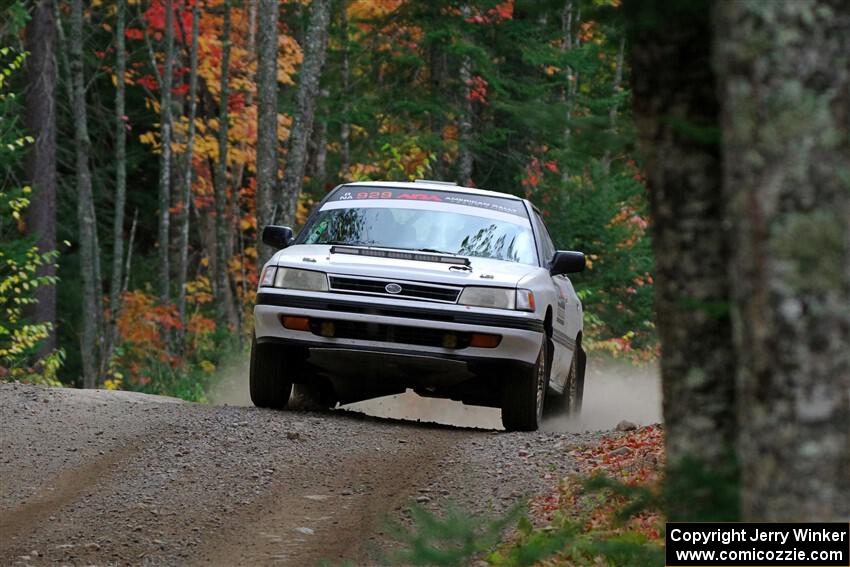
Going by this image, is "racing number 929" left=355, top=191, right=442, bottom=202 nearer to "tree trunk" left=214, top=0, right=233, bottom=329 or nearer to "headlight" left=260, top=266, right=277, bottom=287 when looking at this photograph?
"headlight" left=260, top=266, right=277, bottom=287

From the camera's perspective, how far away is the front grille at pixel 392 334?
36.4 ft

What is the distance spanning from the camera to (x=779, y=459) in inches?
120

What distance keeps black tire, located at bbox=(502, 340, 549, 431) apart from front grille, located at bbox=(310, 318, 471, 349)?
59cm

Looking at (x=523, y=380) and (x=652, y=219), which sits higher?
(x=652, y=219)

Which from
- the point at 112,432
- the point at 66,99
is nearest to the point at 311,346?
the point at 112,432

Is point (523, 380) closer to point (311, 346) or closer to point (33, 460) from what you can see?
point (311, 346)

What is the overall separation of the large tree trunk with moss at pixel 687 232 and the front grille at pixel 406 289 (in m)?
6.90

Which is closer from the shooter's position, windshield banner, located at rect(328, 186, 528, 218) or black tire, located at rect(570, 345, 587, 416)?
windshield banner, located at rect(328, 186, 528, 218)

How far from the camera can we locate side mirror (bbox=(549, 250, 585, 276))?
39.8 ft

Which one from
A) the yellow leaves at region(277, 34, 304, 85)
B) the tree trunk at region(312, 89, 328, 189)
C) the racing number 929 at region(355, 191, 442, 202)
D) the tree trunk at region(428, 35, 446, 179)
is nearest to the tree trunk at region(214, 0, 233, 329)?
the tree trunk at region(312, 89, 328, 189)

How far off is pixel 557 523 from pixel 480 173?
71.0ft

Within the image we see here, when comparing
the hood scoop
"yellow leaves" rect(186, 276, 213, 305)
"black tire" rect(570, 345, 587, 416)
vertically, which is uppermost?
the hood scoop

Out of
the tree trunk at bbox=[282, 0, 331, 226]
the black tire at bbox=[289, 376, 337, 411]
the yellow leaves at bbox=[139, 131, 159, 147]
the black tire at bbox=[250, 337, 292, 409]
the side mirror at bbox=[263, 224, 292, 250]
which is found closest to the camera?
the black tire at bbox=[250, 337, 292, 409]

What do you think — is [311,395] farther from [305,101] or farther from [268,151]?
[268,151]
